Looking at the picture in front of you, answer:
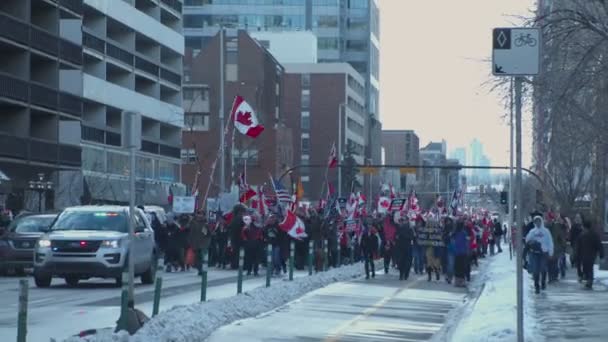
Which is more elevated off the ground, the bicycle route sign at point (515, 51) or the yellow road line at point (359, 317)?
the bicycle route sign at point (515, 51)

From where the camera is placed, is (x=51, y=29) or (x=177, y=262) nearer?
(x=177, y=262)

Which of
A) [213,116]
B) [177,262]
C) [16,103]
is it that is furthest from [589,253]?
[213,116]

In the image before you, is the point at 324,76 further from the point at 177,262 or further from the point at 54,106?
the point at 177,262

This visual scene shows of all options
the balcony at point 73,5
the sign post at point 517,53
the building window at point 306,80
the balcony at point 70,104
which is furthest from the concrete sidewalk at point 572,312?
the building window at point 306,80

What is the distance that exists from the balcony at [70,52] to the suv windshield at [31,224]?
26.7m

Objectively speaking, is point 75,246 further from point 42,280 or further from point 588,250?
point 588,250

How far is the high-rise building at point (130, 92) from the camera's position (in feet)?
226

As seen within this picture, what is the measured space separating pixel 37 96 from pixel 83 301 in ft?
118

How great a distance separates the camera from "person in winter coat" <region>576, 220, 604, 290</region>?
29328mm

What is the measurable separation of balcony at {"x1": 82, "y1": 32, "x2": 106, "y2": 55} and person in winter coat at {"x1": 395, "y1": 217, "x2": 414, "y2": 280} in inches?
1400

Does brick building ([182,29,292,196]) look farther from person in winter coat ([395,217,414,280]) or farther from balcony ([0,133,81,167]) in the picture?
person in winter coat ([395,217,414,280])

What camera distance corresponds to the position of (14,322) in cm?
1889

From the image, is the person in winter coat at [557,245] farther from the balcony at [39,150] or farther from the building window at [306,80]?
the building window at [306,80]

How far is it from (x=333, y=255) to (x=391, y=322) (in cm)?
2176
